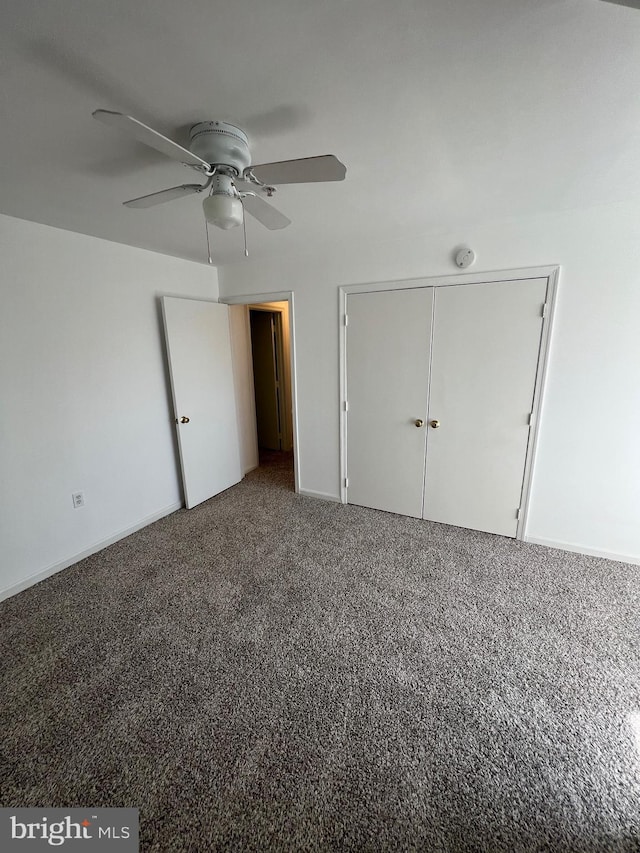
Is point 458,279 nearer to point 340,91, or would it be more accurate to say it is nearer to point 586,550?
point 340,91

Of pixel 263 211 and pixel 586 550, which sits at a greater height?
pixel 263 211

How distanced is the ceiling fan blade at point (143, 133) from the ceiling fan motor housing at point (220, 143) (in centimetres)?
13

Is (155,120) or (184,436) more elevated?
(155,120)

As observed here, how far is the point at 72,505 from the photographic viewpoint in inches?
96.8

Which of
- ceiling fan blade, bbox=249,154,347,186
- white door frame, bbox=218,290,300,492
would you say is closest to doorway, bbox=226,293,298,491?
white door frame, bbox=218,290,300,492

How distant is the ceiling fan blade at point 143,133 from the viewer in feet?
2.92

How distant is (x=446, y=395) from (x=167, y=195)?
219 centimetres

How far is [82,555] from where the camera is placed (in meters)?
2.53

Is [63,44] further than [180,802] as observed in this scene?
No

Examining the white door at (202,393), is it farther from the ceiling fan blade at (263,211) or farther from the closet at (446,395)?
the ceiling fan blade at (263,211)

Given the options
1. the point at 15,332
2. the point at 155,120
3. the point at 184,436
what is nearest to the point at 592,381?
the point at 155,120

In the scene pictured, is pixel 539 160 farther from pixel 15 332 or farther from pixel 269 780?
pixel 15 332

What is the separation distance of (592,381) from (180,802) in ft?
9.80

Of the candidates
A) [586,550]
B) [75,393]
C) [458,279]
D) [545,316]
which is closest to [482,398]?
[545,316]
